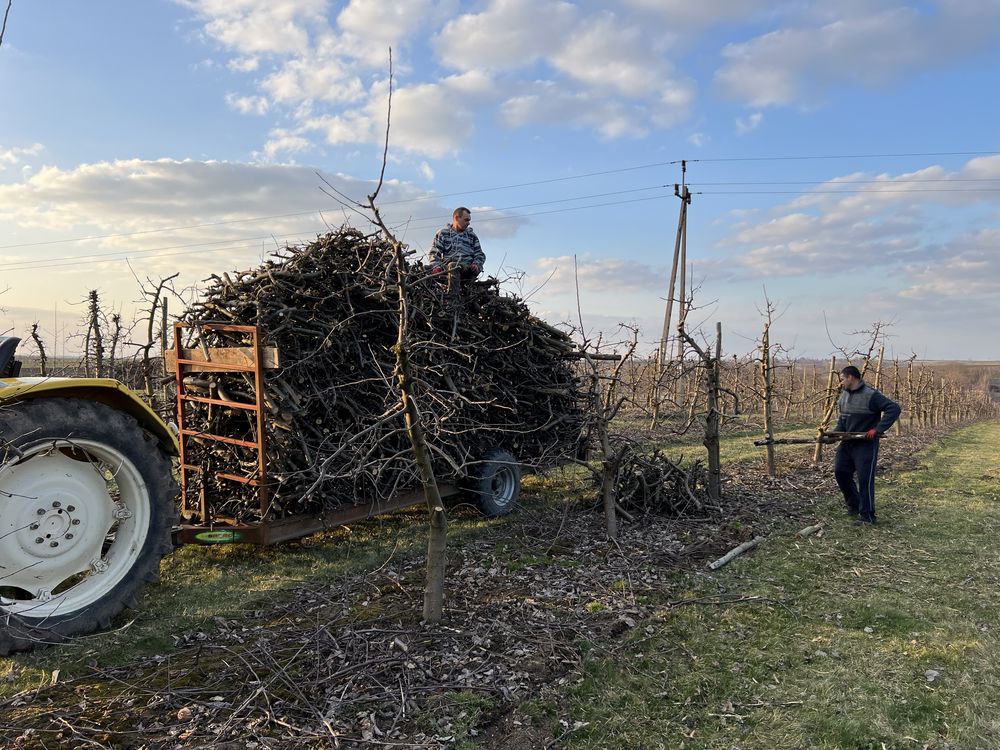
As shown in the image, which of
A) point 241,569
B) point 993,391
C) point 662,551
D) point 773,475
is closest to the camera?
point 241,569

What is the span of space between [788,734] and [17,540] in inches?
172

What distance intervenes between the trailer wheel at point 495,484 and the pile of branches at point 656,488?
4.03 ft

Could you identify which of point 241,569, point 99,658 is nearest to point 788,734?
point 99,658

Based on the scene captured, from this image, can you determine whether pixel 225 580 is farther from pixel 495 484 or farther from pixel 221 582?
pixel 495 484

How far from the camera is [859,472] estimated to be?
732cm

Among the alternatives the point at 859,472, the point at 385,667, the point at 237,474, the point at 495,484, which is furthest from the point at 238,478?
the point at 859,472

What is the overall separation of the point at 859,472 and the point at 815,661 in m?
4.20

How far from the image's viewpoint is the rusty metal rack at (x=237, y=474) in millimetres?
4789

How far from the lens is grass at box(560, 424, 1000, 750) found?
10.3ft

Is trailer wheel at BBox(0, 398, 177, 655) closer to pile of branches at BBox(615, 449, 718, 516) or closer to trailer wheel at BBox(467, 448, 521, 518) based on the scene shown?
trailer wheel at BBox(467, 448, 521, 518)

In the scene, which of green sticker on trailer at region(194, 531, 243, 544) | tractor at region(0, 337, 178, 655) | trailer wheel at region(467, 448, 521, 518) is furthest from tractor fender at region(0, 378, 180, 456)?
trailer wheel at region(467, 448, 521, 518)

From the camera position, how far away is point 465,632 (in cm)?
392

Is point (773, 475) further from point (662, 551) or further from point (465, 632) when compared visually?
point (465, 632)

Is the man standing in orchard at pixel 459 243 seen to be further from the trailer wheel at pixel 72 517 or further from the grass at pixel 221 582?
the trailer wheel at pixel 72 517
